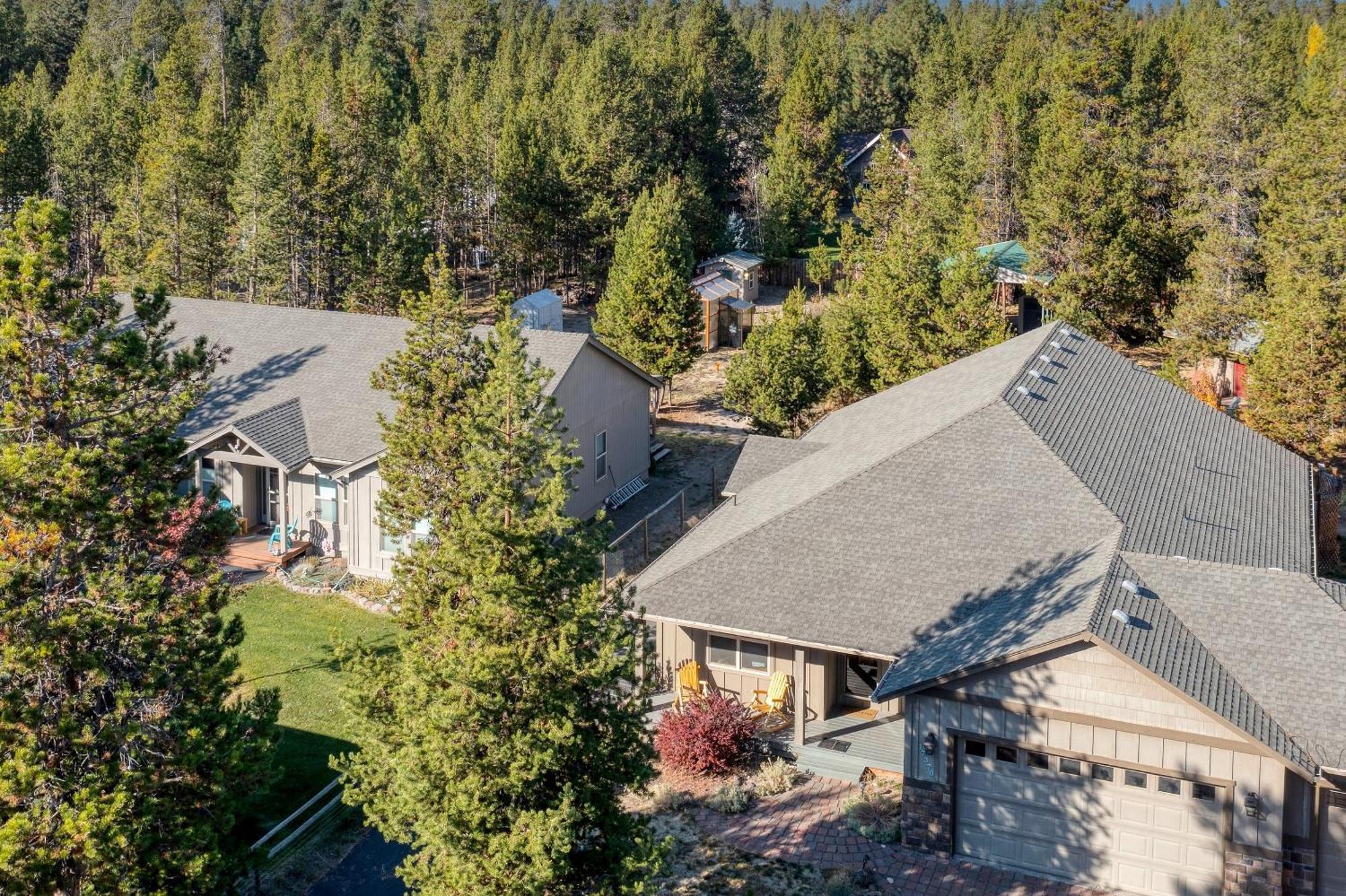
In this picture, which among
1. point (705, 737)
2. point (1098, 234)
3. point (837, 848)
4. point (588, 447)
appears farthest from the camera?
point (1098, 234)

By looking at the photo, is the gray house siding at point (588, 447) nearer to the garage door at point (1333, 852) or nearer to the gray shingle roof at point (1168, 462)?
the gray shingle roof at point (1168, 462)

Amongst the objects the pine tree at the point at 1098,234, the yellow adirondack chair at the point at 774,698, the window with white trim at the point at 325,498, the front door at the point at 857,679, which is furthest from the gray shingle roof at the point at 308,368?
the pine tree at the point at 1098,234

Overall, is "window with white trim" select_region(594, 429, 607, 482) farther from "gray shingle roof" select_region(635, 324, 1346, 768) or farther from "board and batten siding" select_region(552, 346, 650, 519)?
"gray shingle roof" select_region(635, 324, 1346, 768)

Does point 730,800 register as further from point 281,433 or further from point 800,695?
point 281,433

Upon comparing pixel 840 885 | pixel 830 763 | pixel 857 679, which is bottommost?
pixel 840 885

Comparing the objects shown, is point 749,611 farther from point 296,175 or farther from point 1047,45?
point 1047,45

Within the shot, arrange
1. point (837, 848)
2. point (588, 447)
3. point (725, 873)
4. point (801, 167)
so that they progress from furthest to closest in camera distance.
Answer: point (801, 167) → point (588, 447) → point (837, 848) → point (725, 873)

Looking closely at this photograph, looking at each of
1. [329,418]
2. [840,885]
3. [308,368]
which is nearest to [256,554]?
[329,418]
